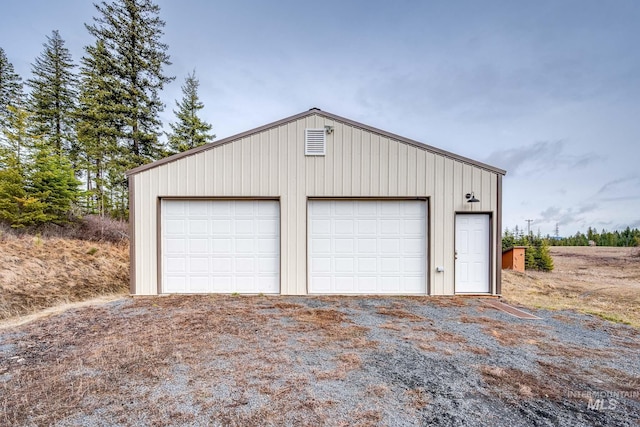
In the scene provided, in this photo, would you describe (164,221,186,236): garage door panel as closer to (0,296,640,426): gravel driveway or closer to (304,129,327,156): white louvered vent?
(0,296,640,426): gravel driveway

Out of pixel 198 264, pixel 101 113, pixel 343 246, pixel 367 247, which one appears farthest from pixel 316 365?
pixel 101 113

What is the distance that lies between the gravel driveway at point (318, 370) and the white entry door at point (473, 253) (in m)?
1.60

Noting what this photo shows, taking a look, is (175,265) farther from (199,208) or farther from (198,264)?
(199,208)

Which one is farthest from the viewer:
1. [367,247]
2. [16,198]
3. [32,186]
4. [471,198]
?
[32,186]

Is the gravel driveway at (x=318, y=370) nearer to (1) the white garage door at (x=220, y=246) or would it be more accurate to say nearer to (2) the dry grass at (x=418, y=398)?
(2) the dry grass at (x=418, y=398)

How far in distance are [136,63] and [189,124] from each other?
390 centimetres

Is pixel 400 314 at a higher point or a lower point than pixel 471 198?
lower

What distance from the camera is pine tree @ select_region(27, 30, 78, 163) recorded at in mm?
15266

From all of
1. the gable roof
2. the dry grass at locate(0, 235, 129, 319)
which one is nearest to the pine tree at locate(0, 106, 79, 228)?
the dry grass at locate(0, 235, 129, 319)

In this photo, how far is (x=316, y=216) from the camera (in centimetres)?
639

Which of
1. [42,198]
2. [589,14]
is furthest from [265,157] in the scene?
[589,14]

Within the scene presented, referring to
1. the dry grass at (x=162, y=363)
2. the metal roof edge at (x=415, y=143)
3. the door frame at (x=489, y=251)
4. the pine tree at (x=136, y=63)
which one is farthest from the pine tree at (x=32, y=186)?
the door frame at (x=489, y=251)

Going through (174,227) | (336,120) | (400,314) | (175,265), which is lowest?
(400,314)

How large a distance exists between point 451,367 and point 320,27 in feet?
37.3
